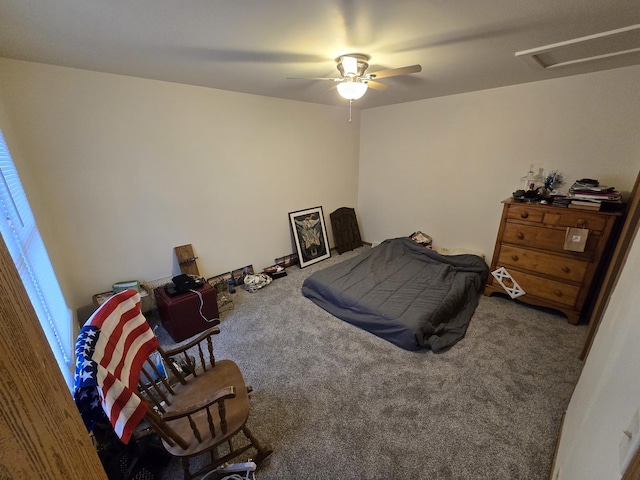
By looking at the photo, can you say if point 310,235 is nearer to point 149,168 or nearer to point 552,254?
point 149,168

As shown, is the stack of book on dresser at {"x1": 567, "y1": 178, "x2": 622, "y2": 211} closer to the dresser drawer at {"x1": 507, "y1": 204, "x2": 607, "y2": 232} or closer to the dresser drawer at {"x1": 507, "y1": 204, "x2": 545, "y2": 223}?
the dresser drawer at {"x1": 507, "y1": 204, "x2": 607, "y2": 232}

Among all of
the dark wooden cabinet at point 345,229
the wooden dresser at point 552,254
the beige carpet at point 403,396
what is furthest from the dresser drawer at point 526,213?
the dark wooden cabinet at point 345,229

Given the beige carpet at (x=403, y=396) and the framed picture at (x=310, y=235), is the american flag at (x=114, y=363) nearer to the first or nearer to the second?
the beige carpet at (x=403, y=396)

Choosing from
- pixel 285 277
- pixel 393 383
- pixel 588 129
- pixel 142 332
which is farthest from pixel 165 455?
pixel 588 129

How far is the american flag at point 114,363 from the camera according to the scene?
3.05 feet

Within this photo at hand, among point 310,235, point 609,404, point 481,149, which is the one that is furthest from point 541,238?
point 310,235

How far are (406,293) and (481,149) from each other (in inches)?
77.6

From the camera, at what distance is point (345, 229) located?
14.1ft

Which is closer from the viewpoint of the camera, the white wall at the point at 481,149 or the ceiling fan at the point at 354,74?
the ceiling fan at the point at 354,74

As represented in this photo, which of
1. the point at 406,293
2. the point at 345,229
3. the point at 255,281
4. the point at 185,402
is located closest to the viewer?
the point at 185,402

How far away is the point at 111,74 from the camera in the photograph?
7.03 ft

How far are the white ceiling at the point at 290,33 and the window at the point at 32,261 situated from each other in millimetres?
765

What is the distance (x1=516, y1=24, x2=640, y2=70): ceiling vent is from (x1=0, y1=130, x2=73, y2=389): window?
123 inches

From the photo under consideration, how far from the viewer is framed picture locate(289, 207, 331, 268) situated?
146 inches
